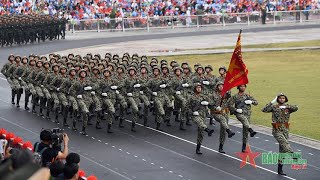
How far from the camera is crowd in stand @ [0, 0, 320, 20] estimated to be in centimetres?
5522

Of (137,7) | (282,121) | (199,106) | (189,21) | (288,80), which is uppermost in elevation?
(137,7)

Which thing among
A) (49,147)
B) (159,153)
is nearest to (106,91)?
(159,153)

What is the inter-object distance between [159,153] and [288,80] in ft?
47.5

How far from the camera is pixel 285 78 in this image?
31.7 m

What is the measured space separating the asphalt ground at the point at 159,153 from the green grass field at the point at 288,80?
1.91 meters

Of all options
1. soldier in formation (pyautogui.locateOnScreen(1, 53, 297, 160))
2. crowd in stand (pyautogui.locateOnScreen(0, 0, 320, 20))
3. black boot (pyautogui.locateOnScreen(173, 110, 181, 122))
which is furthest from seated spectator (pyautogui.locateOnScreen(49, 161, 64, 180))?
crowd in stand (pyautogui.locateOnScreen(0, 0, 320, 20))

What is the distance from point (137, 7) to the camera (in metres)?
56.4

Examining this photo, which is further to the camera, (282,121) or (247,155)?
(247,155)

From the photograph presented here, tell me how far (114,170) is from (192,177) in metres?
1.62

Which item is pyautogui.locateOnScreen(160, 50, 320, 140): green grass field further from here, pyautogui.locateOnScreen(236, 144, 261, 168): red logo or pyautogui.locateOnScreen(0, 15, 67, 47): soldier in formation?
pyautogui.locateOnScreen(0, 15, 67, 47): soldier in formation

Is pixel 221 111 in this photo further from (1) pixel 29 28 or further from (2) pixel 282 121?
(1) pixel 29 28

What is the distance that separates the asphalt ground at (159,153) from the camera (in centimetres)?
1527

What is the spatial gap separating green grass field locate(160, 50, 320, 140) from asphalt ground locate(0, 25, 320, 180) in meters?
1.91

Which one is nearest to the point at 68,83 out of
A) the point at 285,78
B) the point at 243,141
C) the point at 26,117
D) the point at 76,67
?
the point at 76,67
